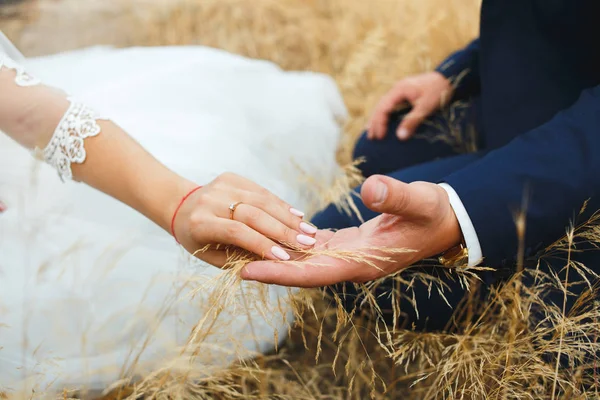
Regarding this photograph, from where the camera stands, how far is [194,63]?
6.40 feet

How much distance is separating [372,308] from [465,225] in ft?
1.18

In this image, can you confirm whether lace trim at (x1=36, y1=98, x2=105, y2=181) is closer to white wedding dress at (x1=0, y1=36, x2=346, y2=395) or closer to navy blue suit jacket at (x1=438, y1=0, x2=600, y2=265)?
white wedding dress at (x1=0, y1=36, x2=346, y2=395)

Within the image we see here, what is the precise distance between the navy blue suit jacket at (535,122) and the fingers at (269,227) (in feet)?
0.97

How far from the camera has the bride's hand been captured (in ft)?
3.05

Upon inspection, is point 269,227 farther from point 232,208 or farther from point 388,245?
point 388,245

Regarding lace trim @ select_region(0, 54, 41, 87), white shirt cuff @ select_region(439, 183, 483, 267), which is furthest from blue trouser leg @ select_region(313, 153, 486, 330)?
lace trim @ select_region(0, 54, 41, 87)

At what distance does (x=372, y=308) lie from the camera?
3.95ft

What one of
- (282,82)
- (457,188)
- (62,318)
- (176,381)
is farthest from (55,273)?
(282,82)

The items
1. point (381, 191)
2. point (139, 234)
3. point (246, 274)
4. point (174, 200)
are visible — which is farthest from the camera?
point (139, 234)

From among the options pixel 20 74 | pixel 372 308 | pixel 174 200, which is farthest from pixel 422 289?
pixel 20 74

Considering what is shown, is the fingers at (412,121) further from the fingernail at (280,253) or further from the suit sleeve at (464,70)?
the fingernail at (280,253)

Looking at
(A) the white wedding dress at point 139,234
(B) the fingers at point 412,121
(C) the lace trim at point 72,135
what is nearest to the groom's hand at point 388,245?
(A) the white wedding dress at point 139,234

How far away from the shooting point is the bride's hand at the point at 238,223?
0.93m

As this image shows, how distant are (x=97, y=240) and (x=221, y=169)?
→ 1.20 feet
